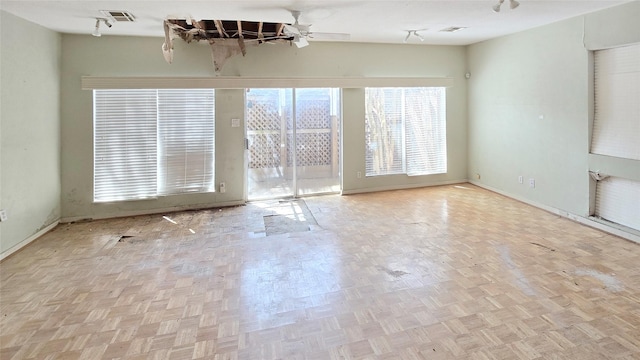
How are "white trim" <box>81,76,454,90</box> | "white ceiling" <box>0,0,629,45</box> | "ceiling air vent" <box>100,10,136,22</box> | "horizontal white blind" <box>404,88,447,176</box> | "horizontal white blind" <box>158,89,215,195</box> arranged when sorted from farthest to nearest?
"horizontal white blind" <box>404,88,447,176</box> → "horizontal white blind" <box>158,89,215,195</box> → "white trim" <box>81,76,454,90</box> → "ceiling air vent" <box>100,10,136,22</box> → "white ceiling" <box>0,0,629,45</box>

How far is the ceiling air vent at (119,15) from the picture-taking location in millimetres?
3797

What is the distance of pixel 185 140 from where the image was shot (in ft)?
17.8

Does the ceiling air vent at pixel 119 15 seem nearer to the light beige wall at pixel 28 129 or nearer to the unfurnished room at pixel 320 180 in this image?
the unfurnished room at pixel 320 180

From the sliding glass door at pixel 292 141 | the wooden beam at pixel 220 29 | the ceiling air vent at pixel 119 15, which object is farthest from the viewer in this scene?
the sliding glass door at pixel 292 141

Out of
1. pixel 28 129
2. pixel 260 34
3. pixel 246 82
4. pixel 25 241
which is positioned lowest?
pixel 25 241

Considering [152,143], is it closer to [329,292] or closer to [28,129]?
[28,129]

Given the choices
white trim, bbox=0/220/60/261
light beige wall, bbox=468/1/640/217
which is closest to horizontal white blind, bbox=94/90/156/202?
white trim, bbox=0/220/60/261

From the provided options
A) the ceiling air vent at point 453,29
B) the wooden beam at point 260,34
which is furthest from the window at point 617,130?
the wooden beam at point 260,34

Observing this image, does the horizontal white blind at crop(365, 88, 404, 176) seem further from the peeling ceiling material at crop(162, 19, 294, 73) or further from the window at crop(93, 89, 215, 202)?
the window at crop(93, 89, 215, 202)

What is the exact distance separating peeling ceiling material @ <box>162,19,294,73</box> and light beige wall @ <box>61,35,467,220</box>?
0.66ft

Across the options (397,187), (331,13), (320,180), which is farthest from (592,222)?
(331,13)

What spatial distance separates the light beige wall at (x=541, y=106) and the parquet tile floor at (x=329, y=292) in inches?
30.6

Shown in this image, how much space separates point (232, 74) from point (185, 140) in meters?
1.27

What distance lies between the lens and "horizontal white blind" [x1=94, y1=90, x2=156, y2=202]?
16.6 feet
